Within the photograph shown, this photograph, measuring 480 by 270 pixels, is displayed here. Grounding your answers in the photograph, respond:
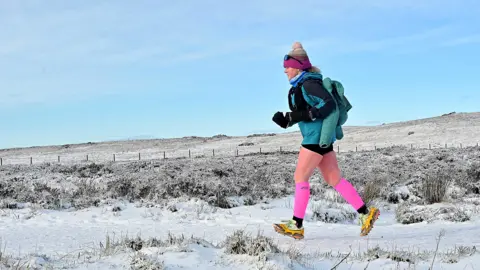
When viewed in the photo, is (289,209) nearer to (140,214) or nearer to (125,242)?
(140,214)

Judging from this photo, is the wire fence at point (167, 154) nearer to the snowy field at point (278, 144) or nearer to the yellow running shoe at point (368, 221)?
the snowy field at point (278, 144)

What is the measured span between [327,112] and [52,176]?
445 inches

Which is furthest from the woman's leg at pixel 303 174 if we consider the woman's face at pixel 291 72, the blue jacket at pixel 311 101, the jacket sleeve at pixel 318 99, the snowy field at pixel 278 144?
the snowy field at pixel 278 144

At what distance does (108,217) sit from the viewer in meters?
8.55

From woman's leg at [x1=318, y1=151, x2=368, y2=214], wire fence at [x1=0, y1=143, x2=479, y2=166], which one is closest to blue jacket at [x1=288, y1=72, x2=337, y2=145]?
woman's leg at [x1=318, y1=151, x2=368, y2=214]

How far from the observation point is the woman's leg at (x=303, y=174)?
568 centimetres

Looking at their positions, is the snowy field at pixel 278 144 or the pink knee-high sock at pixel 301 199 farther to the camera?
the snowy field at pixel 278 144

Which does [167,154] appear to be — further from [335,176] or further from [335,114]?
[335,114]

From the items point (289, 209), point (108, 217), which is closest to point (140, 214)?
point (108, 217)

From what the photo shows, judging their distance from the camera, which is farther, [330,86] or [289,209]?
[289,209]

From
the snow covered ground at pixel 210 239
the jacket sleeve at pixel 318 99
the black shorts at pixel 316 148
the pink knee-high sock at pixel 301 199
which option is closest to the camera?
the snow covered ground at pixel 210 239

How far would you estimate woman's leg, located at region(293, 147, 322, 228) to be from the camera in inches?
223

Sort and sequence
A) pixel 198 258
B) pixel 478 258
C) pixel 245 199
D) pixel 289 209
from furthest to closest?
pixel 245 199 → pixel 289 209 → pixel 478 258 → pixel 198 258

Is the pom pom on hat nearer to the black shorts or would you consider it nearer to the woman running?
the woman running
